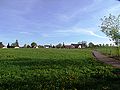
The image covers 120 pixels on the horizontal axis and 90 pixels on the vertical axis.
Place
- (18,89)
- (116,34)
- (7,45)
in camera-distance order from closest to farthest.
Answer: (18,89) → (116,34) → (7,45)

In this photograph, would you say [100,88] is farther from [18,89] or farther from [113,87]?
A: [18,89]

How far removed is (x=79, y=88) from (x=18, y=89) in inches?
108

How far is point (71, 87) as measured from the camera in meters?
12.6

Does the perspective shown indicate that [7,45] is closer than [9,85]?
No

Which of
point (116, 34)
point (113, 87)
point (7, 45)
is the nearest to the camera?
point (113, 87)

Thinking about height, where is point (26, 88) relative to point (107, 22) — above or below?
below

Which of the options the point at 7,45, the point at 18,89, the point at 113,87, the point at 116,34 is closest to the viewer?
the point at 18,89

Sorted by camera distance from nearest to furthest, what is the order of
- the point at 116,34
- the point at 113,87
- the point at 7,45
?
the point at 113,87, the point at 116,34, the point at 7,45

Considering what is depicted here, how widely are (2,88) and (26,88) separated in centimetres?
107

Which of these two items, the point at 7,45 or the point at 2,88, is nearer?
the point at 2,88

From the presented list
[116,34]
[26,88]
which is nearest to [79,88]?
[26,88]

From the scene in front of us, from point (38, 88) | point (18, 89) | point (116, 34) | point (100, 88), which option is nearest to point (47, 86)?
point (38, 88)

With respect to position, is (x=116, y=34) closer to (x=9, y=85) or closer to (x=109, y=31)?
(x=109, y=31)

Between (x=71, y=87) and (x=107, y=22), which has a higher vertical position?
(x=107, y=22)
